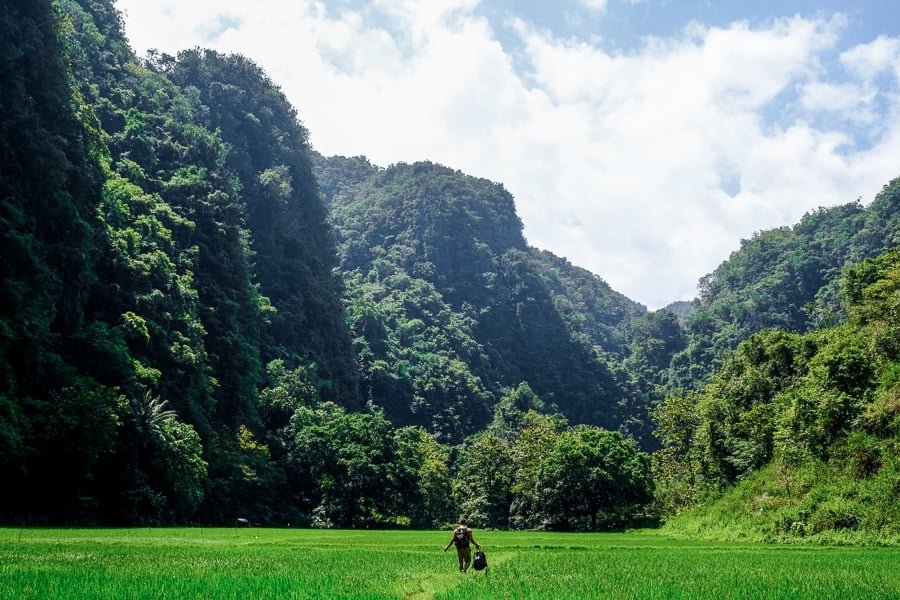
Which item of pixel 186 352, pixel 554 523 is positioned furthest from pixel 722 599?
pixel 554 523

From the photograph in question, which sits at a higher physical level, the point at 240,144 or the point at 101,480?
the point at 240,144

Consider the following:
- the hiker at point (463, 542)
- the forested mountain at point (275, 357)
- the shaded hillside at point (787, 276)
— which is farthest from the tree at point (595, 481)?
the shaded hillside at point (787, 276)

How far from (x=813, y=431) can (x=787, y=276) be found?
10446 centimetres

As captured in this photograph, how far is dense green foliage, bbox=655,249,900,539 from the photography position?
37.2 metres

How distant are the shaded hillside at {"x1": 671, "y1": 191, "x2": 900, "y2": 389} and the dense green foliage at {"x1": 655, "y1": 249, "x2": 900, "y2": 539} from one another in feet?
196

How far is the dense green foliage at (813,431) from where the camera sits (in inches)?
1463

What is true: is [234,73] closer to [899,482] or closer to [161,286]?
[161,286]

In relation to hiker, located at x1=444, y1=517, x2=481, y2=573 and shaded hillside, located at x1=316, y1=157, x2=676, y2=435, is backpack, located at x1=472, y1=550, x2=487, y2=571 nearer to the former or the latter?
hiker, located at x1=444, y1=517, x2=481, y2=573

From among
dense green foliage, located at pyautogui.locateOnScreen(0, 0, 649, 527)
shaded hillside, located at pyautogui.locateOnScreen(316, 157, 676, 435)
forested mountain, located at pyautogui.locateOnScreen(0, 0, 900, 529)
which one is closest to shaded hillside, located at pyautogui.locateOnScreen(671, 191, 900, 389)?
forested mountain, located at pyautogui.locateOnScreen(0, 0, 900, 529)

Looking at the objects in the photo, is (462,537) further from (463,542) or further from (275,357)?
(275,357)

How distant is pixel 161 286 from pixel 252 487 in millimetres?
21721

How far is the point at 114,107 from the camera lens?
3324 inches

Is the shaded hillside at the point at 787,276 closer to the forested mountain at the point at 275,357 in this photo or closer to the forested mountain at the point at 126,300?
the forested mountain at the point at 275,357

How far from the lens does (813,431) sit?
1670 inches
